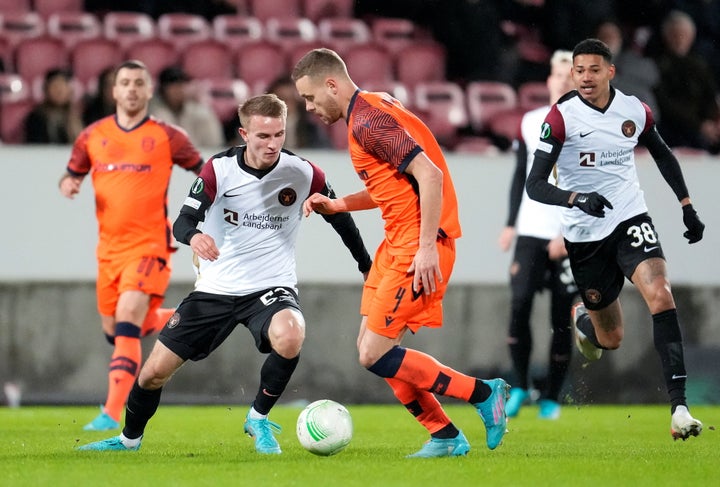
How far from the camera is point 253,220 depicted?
671 cm

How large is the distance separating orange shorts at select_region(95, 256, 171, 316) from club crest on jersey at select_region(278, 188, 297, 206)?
1.96 meters

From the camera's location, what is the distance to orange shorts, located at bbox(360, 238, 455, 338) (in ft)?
19.6

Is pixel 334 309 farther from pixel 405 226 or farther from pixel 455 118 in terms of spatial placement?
pixel 405 226

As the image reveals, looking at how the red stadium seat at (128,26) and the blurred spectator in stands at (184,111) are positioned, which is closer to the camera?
the blurred spectator in stands at (184,111)

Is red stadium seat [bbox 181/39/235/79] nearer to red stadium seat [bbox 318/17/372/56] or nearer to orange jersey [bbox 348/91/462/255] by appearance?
red stadium seat [bbox 318/17/372/56]

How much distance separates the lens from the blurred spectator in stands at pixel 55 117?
11.1 metres

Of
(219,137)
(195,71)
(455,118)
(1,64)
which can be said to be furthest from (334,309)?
(1,64)

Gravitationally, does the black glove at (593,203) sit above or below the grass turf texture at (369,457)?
above

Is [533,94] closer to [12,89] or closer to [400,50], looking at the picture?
[400,50]

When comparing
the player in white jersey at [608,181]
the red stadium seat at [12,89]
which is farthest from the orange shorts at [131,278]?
the red stadium seat at [12,89]

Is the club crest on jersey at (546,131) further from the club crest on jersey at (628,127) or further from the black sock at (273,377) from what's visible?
the black sock at (273,377)

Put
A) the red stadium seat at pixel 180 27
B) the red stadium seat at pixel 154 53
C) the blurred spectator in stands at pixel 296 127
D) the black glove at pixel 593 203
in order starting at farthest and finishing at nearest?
1. the red stadium seat at pixel 180 27
2. the red stadium seat at pixel 154 53
3. the blurred spectator in stands at pixel 296 127
4. the black glove at pixel 593 203

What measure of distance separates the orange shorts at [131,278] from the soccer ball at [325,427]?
2507 mm

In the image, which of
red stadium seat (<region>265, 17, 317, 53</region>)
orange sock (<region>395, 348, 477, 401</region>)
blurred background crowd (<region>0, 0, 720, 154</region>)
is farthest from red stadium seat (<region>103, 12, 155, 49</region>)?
orange sock (<region>395, 348, 477, 401</region>)
